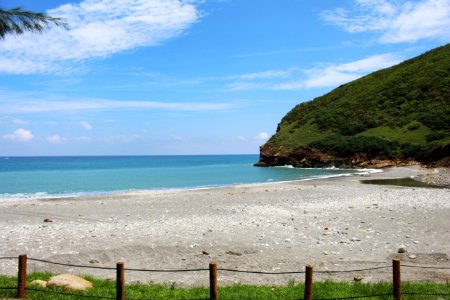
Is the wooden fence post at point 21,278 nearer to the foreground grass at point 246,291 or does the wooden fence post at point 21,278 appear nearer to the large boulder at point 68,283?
the foreground grass at point 246,291

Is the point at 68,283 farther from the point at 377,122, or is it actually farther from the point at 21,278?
the point at 377,122

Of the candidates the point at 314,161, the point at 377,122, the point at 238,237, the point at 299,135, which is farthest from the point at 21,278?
the point at 299,135

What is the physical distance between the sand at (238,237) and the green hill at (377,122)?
5344cm

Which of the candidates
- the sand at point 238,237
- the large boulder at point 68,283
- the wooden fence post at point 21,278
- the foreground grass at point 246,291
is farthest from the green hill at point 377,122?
the wooden fence post at point 21,278

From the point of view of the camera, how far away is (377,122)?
102m

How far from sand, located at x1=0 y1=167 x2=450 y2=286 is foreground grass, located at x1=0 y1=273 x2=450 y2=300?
4.55 ft

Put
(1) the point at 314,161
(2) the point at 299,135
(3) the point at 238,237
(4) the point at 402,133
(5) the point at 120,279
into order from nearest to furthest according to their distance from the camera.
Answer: (5) the point at 120,279, (3) the point at 238,237, (4) the point at 402,133, (1) the point at 314,161, (2) the point at 299,135

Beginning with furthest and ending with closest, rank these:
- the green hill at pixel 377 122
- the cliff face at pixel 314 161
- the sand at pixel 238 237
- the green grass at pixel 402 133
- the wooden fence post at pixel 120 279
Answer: the green grass at pixel 402 133 < the green hill at pixel 377 122 < the cliff face at pixel 314 161 < the sand at pixel 238 237 < the wooden fence post at pixel 120 279

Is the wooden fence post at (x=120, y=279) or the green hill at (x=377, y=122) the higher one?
the green hill at (x=377, y=122)

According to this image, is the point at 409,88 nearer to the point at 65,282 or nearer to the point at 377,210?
the point at 377,210

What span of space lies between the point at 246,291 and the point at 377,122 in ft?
323

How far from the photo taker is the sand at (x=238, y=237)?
14555 mm

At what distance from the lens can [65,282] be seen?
10.9 meters

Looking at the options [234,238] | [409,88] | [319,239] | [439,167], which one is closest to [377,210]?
[319,239]
